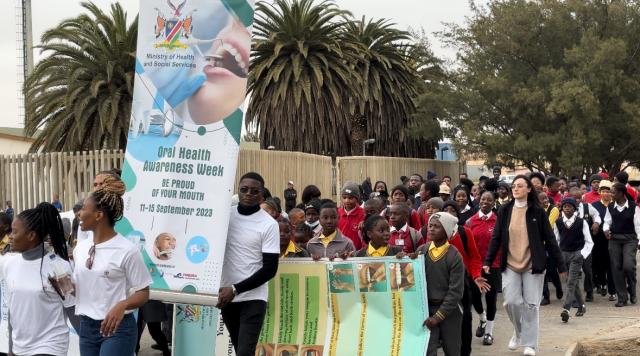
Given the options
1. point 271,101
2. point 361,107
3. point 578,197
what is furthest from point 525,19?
point 578,197

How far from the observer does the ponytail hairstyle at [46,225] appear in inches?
248

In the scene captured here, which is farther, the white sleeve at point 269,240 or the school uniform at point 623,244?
the school uniform at point 623,244

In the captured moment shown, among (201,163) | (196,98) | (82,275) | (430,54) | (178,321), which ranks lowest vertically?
(178,321)

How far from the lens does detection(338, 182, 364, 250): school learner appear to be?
463 inches

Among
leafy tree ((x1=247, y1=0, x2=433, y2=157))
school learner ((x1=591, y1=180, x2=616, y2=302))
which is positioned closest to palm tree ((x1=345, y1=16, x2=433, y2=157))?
leafy tree ((x1=247, y1=0, x2=433, y2=157))

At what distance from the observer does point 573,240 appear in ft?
47.0

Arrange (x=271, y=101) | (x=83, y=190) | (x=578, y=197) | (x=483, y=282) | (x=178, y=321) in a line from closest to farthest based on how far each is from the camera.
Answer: (x=178, y=321)
(x=483, y=282)
(x=578, y=197)
(x=83, y=190)
(x=271, y=101)

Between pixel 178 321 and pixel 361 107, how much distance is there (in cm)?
2786

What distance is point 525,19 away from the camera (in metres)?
34.5

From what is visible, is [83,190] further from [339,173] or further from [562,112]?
[562,112]

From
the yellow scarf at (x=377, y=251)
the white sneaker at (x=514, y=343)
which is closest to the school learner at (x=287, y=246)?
the yellow scarf at (x=377, y=251)

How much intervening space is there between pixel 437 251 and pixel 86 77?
21.1 m

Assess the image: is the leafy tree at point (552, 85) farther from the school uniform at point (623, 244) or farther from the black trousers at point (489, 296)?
the black trousers at point (489, 296)

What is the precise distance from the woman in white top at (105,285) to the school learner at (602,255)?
1113 cm
